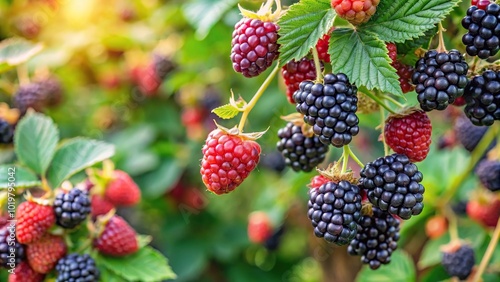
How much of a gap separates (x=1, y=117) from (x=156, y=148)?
953 mm

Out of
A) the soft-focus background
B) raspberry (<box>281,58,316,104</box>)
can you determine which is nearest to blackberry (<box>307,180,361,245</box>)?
raspberry (<box>281,58,316,104</box>)

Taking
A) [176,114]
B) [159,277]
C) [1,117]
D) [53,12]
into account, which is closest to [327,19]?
[159,277]

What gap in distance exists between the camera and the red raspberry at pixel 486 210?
6.51 ft

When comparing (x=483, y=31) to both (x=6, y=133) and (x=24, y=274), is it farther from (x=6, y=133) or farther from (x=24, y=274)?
(x=6, y=133)

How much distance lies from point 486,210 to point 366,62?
3.62 ft

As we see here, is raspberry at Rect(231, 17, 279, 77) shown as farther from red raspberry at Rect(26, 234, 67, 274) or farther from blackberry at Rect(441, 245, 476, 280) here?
blackberry at Rect(441, 245, 476, 280)

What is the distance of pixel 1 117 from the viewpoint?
6.75 feet

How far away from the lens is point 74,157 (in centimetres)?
176

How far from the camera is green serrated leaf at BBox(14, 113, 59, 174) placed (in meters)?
1.75

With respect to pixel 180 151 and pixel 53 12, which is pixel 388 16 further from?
pixel 53 12

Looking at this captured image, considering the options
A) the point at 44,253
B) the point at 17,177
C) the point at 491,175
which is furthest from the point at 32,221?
the point at 491,175

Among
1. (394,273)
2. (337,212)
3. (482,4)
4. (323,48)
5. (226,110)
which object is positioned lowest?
(394,273)

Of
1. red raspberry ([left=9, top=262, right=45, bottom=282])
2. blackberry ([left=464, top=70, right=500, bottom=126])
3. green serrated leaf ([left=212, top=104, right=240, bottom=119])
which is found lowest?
red raspberry ([left=9, top=262, right=45, bottom=282])

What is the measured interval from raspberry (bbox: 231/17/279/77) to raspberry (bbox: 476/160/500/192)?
35.1 inches
